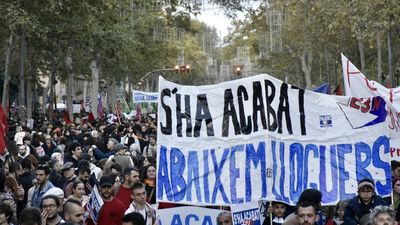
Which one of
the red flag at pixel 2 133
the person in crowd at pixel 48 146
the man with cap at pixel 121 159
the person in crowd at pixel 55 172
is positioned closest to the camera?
the red flag at pixel 2 133

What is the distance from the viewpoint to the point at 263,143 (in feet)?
31.5

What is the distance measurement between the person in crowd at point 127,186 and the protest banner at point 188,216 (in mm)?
1289

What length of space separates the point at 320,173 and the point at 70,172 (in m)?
4.25

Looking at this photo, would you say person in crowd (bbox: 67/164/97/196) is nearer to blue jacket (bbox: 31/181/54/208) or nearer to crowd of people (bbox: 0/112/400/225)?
crowd of people (bbox: 0/112/400/225)

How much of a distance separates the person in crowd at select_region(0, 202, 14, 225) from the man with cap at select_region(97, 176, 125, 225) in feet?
5.68

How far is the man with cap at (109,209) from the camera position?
35.2 feet

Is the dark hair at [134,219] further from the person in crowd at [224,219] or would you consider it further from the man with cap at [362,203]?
the man with cap at [362,203]

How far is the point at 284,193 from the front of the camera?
959 centimetres

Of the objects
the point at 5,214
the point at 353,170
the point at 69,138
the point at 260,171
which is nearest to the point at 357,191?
the point at 353,170

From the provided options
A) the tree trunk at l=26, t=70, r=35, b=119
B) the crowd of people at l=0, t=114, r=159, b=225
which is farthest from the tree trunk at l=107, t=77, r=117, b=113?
the crowd of people at l=0, t=114, r=159, b=225

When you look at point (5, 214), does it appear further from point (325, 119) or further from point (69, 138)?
point (69, 138)

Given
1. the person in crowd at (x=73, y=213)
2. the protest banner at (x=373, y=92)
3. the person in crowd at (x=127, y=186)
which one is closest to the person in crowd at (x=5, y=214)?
the person in crowd at (x=73, y=213)

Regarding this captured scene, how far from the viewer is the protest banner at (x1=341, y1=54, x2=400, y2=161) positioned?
12727mm

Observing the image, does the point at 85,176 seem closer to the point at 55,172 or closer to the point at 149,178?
the point at 149,178
